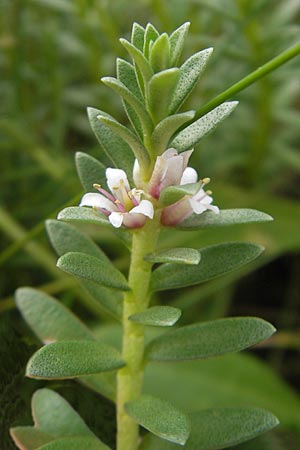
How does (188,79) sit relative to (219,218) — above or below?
above

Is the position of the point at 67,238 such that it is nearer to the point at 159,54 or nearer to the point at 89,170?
the point at 89,170

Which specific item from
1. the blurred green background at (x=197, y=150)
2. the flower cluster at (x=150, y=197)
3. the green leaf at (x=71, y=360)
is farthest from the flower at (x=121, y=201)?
the blurred green background at (x=197, y=150)

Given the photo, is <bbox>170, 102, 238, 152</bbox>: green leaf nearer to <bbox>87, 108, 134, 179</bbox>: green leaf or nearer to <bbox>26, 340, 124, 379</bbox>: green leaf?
<bbox>87, 108, 134, 179</bbox>: green leaf

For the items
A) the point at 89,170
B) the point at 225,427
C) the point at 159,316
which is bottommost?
the point at 225,427

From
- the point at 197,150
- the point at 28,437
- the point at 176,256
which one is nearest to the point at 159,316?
the point at 176,256

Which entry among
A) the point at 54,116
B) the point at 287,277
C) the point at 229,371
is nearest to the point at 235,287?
the point at 287,277

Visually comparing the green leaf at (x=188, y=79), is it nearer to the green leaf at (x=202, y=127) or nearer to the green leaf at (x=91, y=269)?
the green leaf at (x=202, y=127)

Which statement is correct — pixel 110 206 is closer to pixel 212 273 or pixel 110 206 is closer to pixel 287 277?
pixel 212 273
